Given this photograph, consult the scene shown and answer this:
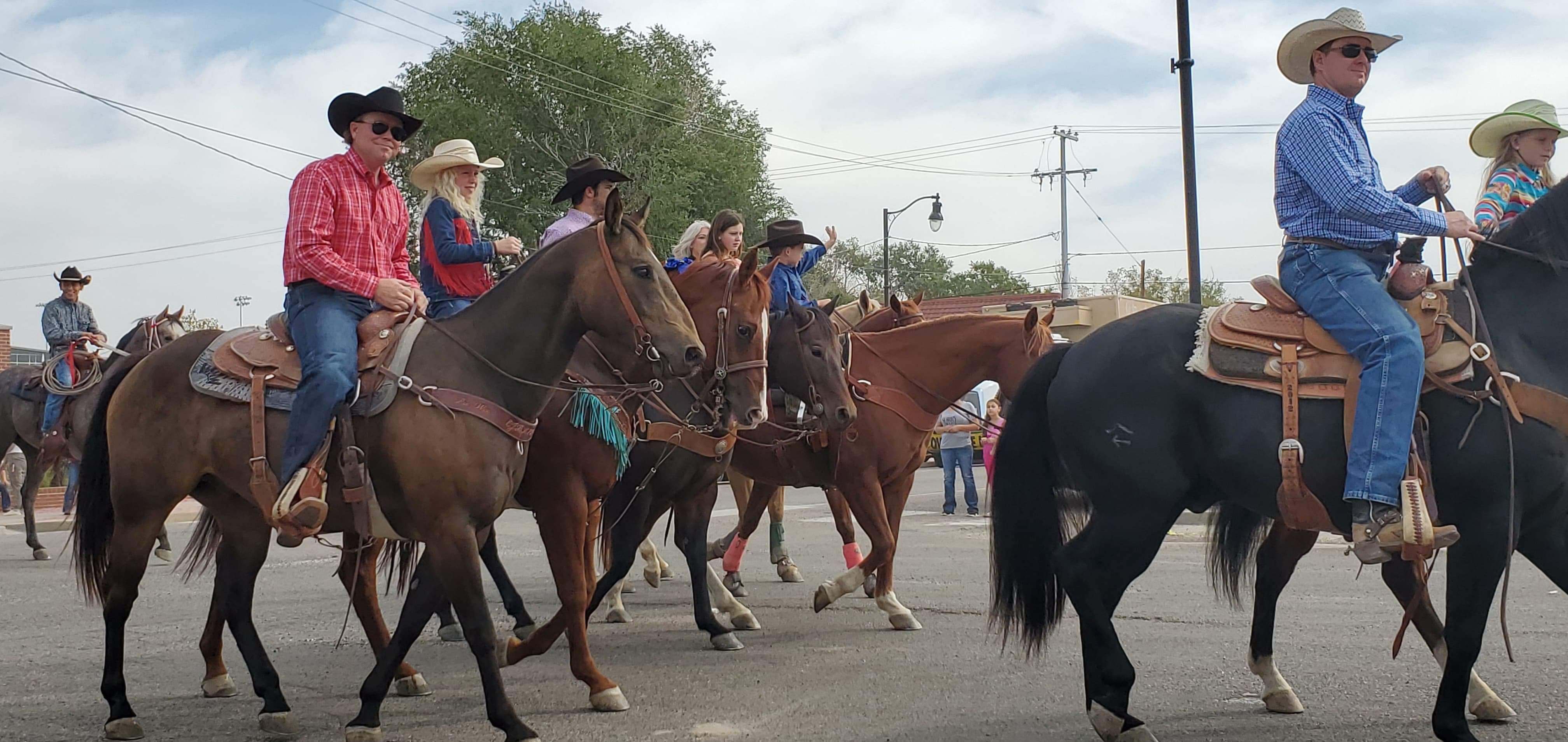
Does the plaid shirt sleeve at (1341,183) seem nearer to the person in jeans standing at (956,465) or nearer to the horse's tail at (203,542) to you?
the horse's tail at (203,542)

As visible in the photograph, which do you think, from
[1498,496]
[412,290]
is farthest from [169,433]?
[1498,496]

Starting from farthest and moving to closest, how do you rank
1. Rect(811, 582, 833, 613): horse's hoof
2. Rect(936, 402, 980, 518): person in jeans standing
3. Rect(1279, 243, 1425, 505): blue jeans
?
Rect(936, 402, 980, 518): person in jeans standing < Rect(811, 582, 833, 613): horse's hoof < Rect(1279, 243, 1425, 505): blue jeans

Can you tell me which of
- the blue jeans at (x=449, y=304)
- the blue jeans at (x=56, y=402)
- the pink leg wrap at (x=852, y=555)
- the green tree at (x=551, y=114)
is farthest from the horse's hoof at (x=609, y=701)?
the green tree at (x=551, y=114)

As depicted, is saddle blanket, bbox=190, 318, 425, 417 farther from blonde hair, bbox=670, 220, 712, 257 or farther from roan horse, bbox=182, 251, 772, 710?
blonde hair, bbox=670, 220, 712, 257

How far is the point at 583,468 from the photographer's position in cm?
636

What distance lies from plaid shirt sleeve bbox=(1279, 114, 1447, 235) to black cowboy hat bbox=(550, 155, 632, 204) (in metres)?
3.74

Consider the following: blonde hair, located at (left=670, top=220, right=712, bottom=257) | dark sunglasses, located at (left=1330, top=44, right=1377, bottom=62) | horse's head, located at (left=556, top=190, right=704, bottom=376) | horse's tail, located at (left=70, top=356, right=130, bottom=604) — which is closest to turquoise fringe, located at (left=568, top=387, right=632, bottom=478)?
horse's head, located at (left=556, top=190, right=704, bottom=376)

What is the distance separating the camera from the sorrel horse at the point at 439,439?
5.17 metres

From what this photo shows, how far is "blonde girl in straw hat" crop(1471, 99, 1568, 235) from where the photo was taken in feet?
20.2

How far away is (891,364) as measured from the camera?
8930 mm

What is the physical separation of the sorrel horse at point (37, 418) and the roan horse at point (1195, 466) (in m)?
9.52

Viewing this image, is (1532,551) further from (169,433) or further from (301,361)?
(169,433)

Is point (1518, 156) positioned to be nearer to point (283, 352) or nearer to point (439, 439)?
point (439, 439)

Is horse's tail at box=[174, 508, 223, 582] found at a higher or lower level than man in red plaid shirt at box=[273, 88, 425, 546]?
lower
